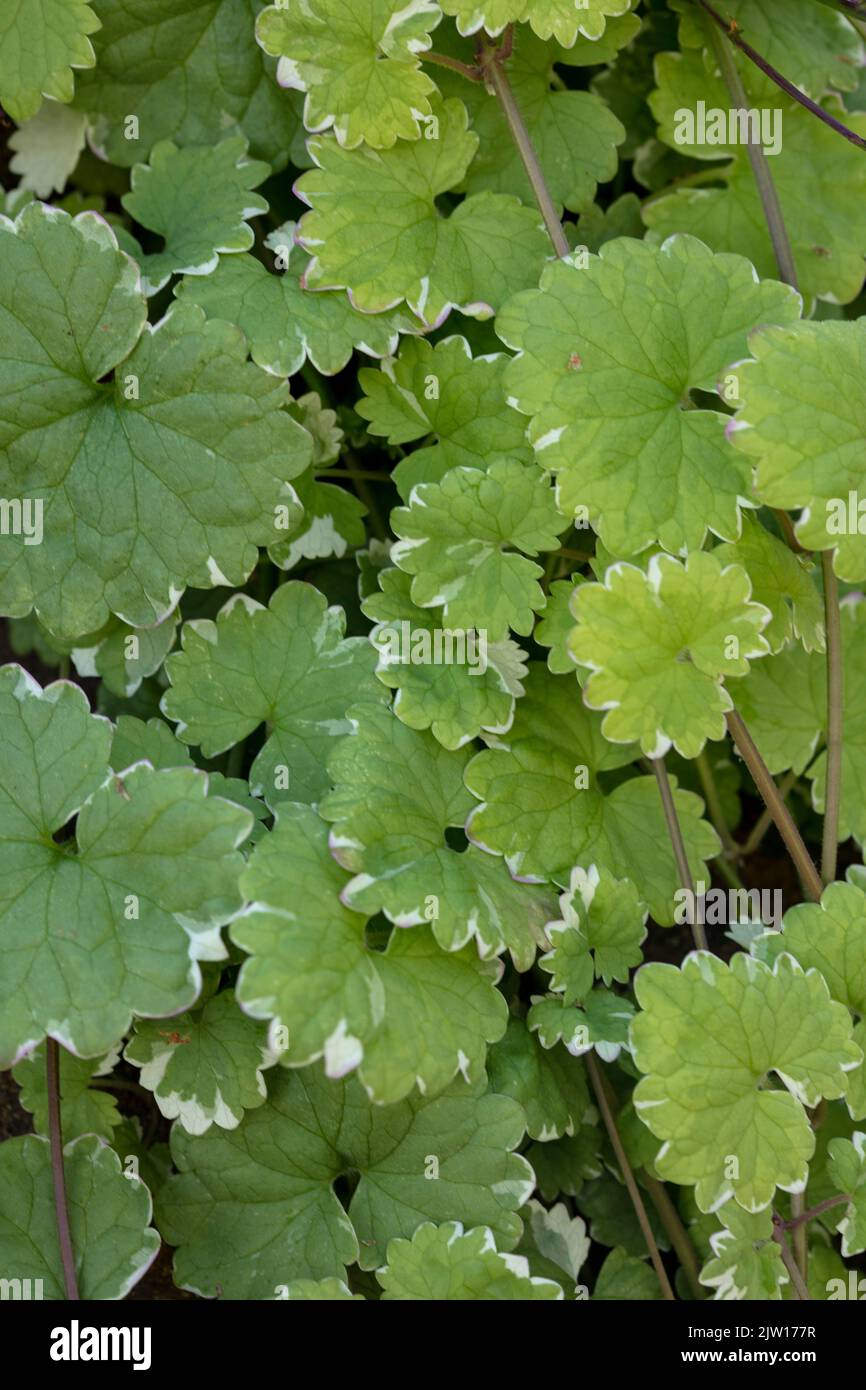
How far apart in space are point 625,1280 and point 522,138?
1434mm

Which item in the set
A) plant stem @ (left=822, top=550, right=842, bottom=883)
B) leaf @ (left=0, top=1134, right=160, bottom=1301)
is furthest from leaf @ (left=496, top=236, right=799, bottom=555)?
leaf @ (left=0, top=1134, right=160, bottom=1301)

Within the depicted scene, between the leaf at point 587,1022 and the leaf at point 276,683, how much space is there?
0.37m

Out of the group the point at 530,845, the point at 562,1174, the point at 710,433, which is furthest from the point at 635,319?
the point at 562,1174

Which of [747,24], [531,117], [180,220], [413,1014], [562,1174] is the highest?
[747,24]

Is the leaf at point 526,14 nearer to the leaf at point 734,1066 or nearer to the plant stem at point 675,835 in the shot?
the plant stem at point 675,835

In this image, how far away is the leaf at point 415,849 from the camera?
1253mm

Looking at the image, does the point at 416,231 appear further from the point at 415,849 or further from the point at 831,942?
the point at 831,942

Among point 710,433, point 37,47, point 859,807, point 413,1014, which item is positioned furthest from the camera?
point 859,807

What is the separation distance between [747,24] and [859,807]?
3.65 ft

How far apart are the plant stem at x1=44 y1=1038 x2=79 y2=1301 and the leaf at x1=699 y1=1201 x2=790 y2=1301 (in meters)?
0.71

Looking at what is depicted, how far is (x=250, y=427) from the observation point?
1.42 meters

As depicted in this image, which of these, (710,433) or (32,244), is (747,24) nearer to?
(710,433)

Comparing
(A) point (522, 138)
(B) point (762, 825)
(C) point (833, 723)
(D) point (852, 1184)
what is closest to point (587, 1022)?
(D) point (852, 1184)

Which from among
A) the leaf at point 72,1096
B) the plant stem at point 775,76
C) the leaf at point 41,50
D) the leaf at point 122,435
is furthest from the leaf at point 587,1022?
the leaf at point 41,50
